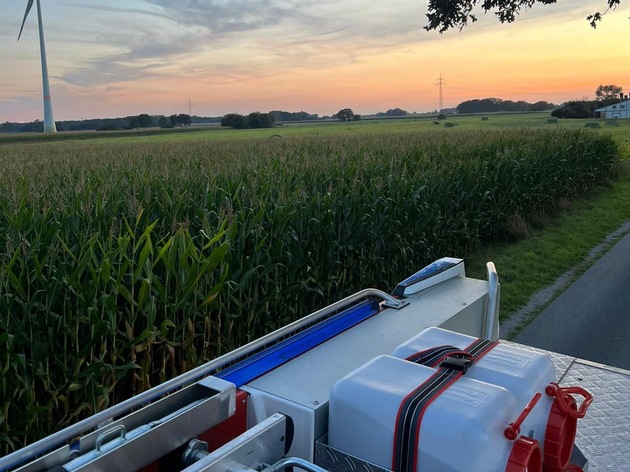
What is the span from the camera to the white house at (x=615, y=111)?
2640 inches

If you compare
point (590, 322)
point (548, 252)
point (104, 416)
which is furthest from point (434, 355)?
point (548, 252)

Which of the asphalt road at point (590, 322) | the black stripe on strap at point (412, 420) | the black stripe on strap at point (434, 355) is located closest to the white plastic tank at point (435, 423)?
the black stripe on strap at point (412, 420)

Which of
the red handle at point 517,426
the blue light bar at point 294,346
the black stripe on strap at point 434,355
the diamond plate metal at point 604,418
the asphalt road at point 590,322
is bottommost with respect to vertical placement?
the asphalt road at point 590,322

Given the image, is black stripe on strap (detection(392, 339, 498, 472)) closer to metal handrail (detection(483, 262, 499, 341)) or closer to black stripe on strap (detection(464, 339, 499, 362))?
black stripe on strap (detection(464, 339, 499, 362))

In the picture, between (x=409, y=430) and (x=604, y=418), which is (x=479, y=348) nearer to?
(x=409, y=430)

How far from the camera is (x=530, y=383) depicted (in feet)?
6.18

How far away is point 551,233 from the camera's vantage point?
11125 millimetres

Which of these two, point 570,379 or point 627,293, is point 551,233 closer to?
point 627,293

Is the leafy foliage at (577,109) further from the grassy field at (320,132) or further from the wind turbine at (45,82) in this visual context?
the wind turbine at (45,82)

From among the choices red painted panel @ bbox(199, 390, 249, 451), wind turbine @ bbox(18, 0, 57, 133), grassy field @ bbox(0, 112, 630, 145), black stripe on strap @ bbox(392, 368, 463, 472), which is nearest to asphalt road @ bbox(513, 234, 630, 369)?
black stripe on strap @ bbox(392, 368, 463, 472)

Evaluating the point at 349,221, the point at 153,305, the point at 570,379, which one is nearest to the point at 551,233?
the point at 349,221

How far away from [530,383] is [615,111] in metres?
78.9

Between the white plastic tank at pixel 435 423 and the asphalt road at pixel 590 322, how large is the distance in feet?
13.9

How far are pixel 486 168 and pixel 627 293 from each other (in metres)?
3.20
